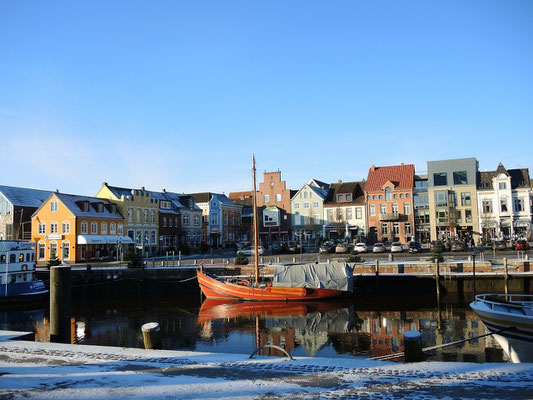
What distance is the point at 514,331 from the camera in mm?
13609

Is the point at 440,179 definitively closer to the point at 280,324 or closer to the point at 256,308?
the point at 256,308

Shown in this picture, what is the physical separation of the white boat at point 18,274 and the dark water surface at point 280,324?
3.75 ft

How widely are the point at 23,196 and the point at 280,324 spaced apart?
1876 inches

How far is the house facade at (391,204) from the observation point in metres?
62.8

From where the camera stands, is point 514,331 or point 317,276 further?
point 317,276

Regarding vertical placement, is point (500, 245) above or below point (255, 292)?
above

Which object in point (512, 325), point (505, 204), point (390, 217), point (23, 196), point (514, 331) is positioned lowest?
point (514, 331)

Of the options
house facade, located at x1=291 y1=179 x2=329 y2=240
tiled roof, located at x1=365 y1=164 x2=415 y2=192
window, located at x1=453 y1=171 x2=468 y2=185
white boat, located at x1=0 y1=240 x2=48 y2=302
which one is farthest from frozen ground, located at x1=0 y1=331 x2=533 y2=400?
house facade, located at x1=291 y1=179 x2=329 y2=240

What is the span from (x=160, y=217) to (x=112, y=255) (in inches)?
435

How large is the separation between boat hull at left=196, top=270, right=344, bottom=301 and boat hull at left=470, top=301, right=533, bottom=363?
58.4 feet

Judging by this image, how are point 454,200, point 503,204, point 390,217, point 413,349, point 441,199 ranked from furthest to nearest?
1. point 390,217
2. point 441,199
3. point 454,200
4. point 503,204
5. point 413,349

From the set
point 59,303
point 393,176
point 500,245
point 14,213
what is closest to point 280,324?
point 59,303

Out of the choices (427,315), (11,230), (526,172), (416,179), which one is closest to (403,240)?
(416,179)

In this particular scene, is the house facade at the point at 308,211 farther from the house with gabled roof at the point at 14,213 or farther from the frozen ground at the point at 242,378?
the frozen ground at the point at 242,378
